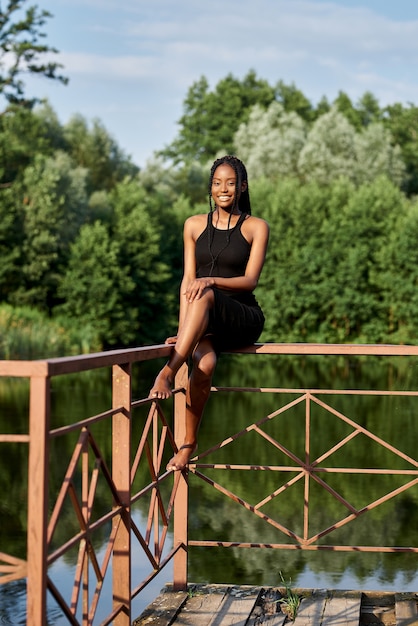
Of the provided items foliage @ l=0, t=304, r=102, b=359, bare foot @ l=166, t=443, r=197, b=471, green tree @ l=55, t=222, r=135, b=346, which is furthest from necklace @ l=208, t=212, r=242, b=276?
green tree @ l=55, t=222, r=135, b=346

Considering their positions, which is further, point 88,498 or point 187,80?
point 187,80

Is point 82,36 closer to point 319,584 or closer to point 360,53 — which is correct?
point 360,53

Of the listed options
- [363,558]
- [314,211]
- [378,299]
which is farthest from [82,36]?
[363,558]

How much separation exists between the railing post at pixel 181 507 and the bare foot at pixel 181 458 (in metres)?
0.24

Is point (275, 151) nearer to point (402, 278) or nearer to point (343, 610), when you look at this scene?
point (402, 278)

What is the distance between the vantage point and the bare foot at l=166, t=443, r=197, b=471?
3.11 metres

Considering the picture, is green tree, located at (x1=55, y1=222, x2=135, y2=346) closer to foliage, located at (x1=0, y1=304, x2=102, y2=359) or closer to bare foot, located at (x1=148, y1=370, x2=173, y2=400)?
foliage, located at (x1=0, y1=304, x2=102, y2=359)

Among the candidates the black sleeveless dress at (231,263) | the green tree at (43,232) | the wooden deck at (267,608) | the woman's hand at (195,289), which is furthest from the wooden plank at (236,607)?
the green tree at (43,232)

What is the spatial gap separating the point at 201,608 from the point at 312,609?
1.26 ft

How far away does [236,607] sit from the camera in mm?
3125

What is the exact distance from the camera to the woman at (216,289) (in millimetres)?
2969

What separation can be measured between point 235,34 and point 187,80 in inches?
108

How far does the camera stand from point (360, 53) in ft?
123

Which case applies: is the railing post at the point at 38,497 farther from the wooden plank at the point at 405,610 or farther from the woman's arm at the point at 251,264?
the wooden plank at the point at 405,610
